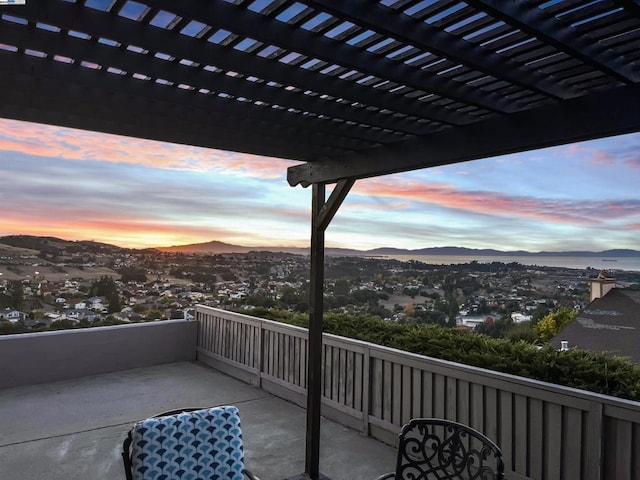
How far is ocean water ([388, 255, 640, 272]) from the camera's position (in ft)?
17.1

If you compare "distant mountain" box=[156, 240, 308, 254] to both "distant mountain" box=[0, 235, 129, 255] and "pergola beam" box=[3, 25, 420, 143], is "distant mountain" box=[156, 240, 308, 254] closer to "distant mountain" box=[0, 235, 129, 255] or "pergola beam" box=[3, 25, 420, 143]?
"distant mountain" box=[0, 235, 129, 255]

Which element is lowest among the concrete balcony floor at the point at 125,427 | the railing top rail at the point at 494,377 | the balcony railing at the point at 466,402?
the concrete balcony floor at the point at 125,427

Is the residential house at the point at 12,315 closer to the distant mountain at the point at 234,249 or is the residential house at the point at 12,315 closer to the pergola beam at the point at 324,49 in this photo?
the distant mountain at the point at 234,249

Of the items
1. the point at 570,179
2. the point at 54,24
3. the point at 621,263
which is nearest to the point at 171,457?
the point at 54,24

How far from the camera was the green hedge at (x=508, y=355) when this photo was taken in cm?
314

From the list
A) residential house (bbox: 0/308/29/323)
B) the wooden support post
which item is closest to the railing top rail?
the wooden support post

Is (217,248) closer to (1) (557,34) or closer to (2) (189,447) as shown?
(2) (189,447)

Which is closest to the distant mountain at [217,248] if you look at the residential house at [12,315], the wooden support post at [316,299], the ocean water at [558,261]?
the residential house at [12,315]

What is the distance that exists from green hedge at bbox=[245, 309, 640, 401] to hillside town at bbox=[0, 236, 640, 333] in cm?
44

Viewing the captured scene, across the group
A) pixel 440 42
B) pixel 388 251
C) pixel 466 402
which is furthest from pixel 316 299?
pixel 388 251

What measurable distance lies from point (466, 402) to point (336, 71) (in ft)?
8.85

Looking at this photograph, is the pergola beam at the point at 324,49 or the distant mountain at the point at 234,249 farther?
the distant mountain at the point at 234,249

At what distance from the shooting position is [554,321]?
18.0ft

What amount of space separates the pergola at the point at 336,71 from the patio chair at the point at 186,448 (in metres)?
1.68
